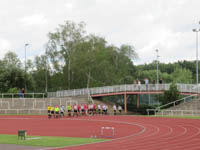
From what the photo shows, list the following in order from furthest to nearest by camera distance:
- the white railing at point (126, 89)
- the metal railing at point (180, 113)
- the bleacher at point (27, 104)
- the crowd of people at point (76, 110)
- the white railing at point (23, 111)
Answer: the white railing at point (126, 89), the bleacher at point (27, 104), the white railing at point (23, 111), the crowd of people at point (76, 110), the metal railing at point (180, 113)

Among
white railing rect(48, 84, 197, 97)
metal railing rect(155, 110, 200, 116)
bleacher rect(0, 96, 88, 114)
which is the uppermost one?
white railing rect(48, 84, 197, 97)

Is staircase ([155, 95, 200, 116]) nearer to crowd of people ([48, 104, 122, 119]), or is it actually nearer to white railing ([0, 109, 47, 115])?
crowd of people ([48, 104, 122, 119])

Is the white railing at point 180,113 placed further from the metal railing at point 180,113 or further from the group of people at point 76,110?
the group of people at point 76,110

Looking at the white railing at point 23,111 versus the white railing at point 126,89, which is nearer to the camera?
the white railing at point 23,111

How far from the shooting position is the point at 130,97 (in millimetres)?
65812

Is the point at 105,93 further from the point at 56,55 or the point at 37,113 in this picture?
the point at 56,55

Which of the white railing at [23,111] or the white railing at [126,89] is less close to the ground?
the white railing at [126,89]

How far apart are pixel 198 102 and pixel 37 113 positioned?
58.8 feet

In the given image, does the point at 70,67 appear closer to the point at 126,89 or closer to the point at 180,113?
Answer: the point at 126,89

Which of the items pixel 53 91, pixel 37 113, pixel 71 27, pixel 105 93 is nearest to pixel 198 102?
pixel 105 93

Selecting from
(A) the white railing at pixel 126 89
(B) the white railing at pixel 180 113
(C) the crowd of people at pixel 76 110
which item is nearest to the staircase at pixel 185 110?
(B) the white railing at pixel 180 113

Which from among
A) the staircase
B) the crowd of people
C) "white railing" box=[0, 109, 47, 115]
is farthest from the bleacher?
the staircase

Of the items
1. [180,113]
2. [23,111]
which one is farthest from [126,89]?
[23,111]

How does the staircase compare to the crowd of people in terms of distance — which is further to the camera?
the crowd of people
